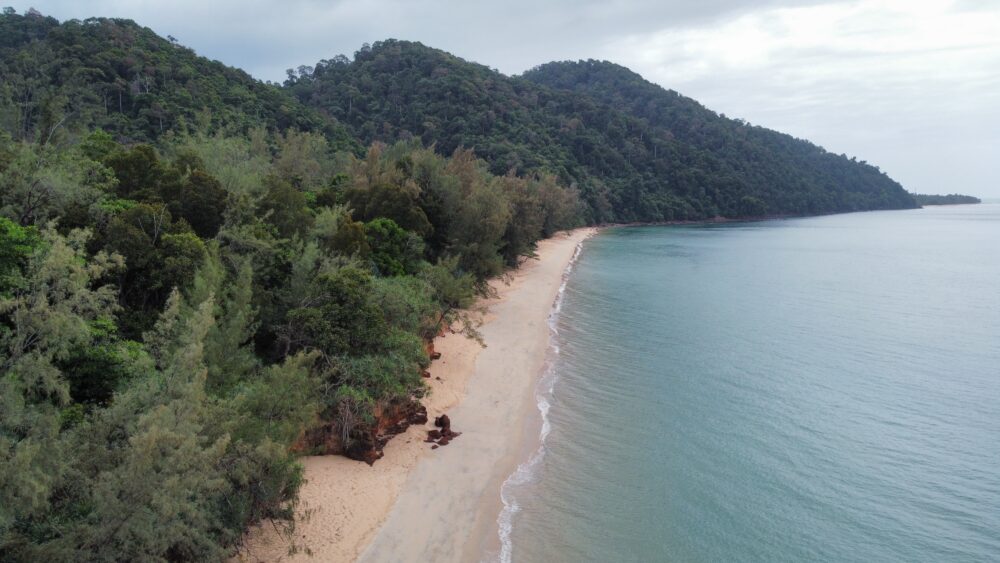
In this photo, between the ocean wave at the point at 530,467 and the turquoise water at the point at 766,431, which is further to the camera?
the turquoise water at the point at 766,431

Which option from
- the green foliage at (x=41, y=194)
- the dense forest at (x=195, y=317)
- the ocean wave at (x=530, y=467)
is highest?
the green foliage at (x=41, y=194)

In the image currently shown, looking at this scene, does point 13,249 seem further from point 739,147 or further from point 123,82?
point 739,147

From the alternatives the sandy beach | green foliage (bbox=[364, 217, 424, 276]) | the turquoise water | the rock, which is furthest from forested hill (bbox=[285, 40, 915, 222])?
the rock

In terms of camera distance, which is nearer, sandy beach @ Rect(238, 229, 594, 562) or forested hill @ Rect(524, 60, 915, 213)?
sandy beach @ Rect(238, 229, 594, 562)

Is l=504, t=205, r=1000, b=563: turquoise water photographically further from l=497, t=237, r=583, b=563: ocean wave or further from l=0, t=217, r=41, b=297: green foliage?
l=0, t=217, r=41, b=297: green foliage

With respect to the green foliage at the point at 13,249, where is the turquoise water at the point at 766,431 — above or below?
below

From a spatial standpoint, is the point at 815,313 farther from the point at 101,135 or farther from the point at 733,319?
the point at 101,135

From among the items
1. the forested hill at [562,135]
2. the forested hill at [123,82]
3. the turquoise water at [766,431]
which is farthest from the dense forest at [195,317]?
the forested hill at [562,135]

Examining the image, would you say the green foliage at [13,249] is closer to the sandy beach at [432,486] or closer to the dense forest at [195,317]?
the dense forest at [195,317]
